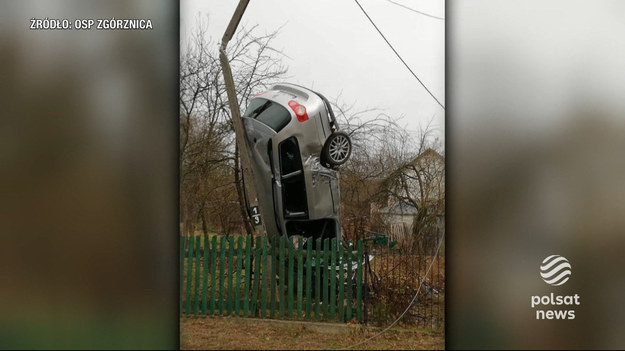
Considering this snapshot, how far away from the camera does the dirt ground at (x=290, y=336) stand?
3.56 metres

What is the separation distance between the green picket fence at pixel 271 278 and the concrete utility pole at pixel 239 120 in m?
0.24

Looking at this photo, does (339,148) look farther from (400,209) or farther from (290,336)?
(290,336)

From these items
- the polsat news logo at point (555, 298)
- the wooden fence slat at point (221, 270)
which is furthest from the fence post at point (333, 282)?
the polsat news logo at point (555, 298)

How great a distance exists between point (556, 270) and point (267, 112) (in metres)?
2.48

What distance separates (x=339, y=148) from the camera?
11.7ft

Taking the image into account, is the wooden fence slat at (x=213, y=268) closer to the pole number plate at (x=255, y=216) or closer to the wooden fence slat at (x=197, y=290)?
the wooden fence slat at (x=197, y=290)

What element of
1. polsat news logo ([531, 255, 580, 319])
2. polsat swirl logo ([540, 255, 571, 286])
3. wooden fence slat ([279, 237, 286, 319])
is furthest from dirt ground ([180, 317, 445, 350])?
polsat swirl logo ([540, 255, 571, 286])

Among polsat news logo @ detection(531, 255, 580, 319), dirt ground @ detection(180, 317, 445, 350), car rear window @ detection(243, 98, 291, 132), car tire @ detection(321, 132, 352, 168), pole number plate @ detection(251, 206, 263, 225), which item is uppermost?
car rear window @ detection(243, 98, 291, 132)

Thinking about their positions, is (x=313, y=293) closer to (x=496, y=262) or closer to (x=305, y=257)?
(x=305, y=257)

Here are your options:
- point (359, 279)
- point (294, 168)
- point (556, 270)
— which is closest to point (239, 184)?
point (294, 168)

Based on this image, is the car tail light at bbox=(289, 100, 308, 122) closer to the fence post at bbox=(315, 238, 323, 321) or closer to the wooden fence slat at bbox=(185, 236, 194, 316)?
the fence post at bbox=(315, 238, 323, 321)

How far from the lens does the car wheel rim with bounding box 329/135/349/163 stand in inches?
140

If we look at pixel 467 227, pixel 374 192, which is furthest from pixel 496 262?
pixel 374 192

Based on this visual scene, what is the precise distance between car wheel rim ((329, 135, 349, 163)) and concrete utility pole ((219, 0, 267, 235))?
627 millimetres
